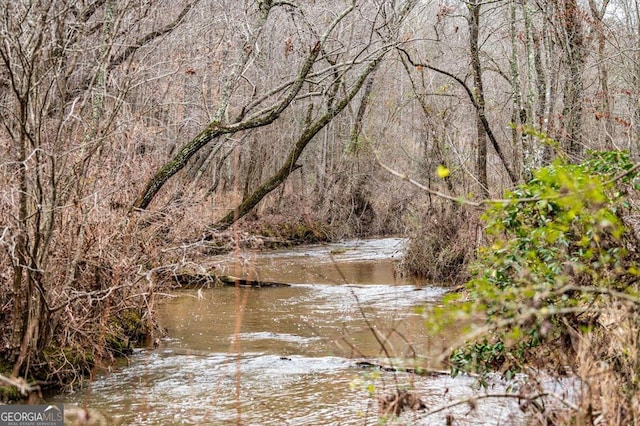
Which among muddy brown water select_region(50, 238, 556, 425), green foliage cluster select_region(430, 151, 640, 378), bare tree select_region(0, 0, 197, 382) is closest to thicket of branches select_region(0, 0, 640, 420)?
bare tree select_region(0, 0, 197, 382)

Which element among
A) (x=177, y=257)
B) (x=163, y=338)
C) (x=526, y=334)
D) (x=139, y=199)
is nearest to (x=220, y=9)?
(x=139, y=199)

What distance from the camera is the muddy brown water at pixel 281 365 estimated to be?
6.38 meters

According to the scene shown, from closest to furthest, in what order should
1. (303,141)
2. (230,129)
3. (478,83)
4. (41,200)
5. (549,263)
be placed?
(549,263) → (41,200) → (230,129) → (478,83) → (303,141)

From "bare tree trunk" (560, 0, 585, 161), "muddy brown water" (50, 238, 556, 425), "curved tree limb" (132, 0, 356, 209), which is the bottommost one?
"muddy brown water" (50, 238, 556, 425)

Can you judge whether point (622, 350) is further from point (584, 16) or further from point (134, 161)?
point (584, 16)

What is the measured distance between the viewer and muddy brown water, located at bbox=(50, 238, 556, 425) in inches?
251

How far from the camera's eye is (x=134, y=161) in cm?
1112

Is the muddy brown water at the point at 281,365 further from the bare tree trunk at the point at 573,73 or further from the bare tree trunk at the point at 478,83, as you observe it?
the bare tree trunk at the point at 573,73

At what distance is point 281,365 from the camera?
8344 mm

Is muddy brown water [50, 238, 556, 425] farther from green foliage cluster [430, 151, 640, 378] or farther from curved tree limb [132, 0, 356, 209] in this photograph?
curved tree limb [132, 0, 356, 209]

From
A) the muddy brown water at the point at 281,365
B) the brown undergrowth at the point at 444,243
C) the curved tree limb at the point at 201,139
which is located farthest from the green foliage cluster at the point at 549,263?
the brown undergrowth at the point at 444,243

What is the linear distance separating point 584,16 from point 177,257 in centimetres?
931

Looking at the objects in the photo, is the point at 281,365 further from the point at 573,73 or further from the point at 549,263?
the point at 573,73

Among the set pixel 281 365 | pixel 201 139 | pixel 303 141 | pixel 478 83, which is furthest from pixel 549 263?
pixel 303 141
